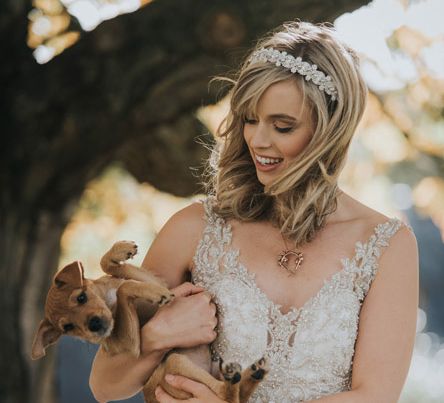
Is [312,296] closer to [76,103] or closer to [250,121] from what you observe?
[250,121]

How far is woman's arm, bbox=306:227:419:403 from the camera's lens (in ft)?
11.1

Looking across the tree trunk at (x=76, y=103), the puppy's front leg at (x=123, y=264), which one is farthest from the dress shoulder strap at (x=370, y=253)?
the tree trunk at (x=76, y=103)

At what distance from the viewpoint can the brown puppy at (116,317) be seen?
349 centimetres

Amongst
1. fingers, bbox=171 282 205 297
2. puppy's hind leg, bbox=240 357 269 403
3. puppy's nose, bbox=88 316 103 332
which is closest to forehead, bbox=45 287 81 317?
puppy's nose, bbox=88 316 103 332

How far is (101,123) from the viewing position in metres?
6.19

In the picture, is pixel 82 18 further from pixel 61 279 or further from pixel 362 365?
pixel 362 365

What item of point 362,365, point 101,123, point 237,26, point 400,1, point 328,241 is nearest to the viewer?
point 362,365

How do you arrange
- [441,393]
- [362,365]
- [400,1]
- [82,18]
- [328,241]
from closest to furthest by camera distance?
[362,365], [328,241], [400,1], [82,18], [441,393]

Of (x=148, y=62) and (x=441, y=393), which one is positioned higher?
(x=148, y=62)

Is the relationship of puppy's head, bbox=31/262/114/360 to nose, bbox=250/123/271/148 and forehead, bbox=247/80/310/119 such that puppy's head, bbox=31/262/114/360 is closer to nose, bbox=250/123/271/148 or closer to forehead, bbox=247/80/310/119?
nose, bbox=250/123/271/148

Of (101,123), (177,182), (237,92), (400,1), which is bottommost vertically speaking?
(177,182)

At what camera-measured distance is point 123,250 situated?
12.0ft

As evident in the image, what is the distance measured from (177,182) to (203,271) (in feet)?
13.0

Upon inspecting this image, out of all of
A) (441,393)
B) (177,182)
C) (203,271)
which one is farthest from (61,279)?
(441,393)
